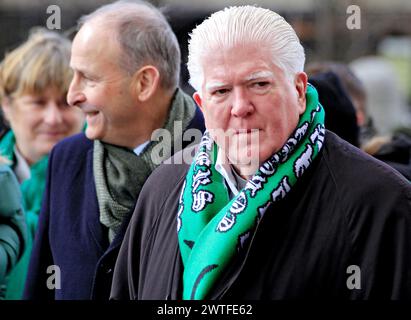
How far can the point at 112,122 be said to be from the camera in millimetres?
3111

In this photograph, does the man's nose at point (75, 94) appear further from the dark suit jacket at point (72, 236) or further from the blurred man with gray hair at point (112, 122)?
the dark suit jacket at point (72, 236)

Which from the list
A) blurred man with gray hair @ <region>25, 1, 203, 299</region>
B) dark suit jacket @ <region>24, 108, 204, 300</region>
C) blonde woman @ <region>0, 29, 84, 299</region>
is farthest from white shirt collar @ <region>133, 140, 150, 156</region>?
blonde woman @ <region>0, 29, 84, 299</region>

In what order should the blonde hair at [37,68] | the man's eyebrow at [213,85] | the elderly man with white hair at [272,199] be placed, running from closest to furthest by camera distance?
the elderly man with white hair at [272,199] < the man's eyebrow at [213,85] < the blonde hair at [37,68]

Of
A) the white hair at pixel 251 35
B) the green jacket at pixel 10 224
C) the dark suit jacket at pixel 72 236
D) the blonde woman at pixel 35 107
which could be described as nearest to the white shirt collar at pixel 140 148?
the dark suit jacket at pixel 72 236

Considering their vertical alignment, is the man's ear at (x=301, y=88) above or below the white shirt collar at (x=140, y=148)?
above

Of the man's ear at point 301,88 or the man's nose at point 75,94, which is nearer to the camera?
the man's ear at point 301,88

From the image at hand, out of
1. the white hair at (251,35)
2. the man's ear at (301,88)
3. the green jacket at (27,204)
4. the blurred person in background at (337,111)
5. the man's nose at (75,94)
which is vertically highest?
the white hair at (251,35)

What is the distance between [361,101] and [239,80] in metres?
2.54

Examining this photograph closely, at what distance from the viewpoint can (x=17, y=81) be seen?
4152mm

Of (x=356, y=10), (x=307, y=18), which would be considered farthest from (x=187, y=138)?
(x=307, y=18)

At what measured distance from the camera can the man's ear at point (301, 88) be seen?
2.46 meters

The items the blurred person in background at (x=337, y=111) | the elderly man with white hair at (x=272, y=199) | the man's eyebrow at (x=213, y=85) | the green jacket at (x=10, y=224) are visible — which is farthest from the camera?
the blurred person in background at (x=337, y=111)

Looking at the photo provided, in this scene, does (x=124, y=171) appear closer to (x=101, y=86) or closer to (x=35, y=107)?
(x=101, y=86)
